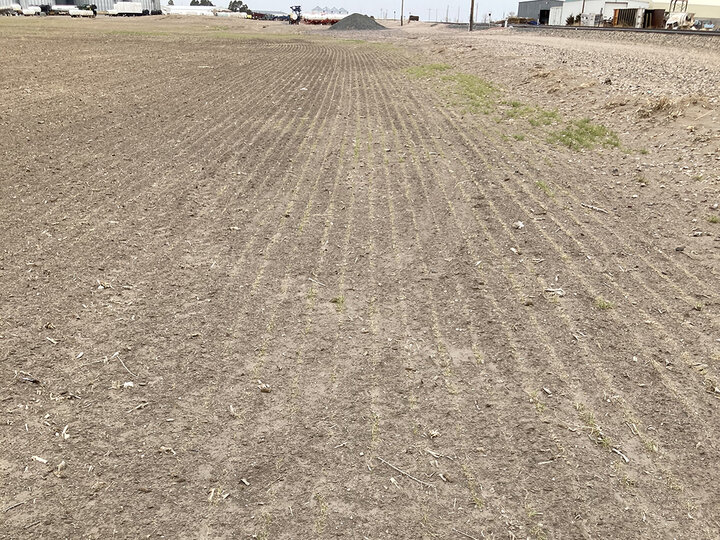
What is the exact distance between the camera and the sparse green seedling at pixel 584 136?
40.4ft

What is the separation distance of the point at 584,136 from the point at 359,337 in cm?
1000

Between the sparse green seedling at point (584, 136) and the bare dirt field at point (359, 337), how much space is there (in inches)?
9.3

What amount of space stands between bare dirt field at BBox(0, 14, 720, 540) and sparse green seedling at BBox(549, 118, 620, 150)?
237 mm

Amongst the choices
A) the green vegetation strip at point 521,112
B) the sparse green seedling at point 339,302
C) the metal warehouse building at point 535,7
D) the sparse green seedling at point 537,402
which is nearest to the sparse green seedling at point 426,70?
the green vegetation strip at point 521,112

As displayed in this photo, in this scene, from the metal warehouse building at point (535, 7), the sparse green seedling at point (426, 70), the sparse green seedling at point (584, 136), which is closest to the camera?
the sparse green seedling at point (584, 136)

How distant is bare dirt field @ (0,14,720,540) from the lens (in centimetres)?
367

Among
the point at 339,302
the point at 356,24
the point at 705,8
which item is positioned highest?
the point at 705,8

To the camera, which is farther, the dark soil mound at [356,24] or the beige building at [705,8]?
the dark soil mound at [356,24]

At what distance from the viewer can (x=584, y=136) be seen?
42.5 ft

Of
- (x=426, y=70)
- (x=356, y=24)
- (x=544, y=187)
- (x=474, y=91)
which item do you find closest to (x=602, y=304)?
(x=544, y=187)

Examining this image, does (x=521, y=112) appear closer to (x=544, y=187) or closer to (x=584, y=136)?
(x=584, y=136)

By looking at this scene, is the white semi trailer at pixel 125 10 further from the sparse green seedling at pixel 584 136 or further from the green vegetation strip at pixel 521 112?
the sparse green seedling at pixel 584 136

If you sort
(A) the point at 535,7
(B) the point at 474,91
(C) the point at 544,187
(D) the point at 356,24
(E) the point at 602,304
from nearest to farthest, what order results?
(E) the point at 602,304 < (C) the point at 544,187 < (B) the point at 474,91 < (D) the point at 356,24 < (A) the point at 535,7

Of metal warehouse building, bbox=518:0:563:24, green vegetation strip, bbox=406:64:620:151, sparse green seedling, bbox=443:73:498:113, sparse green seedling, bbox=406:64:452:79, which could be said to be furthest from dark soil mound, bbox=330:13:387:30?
sparse green seedling, bbox=443:73:498:113
